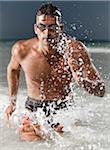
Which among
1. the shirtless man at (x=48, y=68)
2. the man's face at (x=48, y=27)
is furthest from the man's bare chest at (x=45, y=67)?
the man's face at (x=48, y=27)

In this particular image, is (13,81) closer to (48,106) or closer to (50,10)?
(48,106)

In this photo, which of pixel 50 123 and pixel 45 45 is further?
pixel 50 123

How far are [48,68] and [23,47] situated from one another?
11 cm

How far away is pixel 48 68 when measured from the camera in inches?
57.6

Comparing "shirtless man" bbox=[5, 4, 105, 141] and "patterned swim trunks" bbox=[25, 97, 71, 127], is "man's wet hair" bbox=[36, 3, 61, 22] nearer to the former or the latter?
"shirtless man" bbox=[5, 4, 105, 141]

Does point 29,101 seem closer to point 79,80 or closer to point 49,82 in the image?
point 49,82

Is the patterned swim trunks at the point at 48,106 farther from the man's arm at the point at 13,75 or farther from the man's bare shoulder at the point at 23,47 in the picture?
the man's bare shoulder at the point at 23,47

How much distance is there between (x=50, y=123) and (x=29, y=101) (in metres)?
0.10

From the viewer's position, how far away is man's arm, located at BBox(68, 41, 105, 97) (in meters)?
1.35

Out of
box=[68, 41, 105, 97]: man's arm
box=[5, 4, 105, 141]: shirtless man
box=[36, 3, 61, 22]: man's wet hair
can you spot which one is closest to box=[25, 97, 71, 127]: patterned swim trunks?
box=[5, 4, 105, 141]: shirtless man

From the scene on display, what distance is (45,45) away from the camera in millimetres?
1395

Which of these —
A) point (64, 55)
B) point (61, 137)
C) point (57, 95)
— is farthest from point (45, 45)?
point (61, 137)

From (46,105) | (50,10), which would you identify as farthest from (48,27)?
(46,105)

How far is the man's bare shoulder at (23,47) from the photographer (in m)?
1.43
